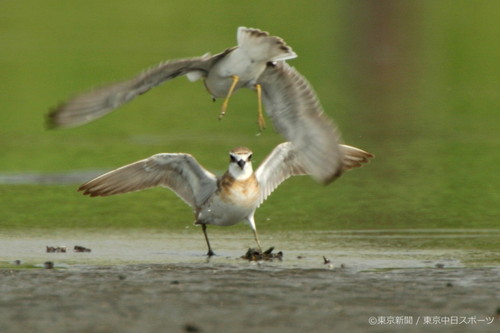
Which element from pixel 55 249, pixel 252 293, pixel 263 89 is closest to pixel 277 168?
pixel 263 89

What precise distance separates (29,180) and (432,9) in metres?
25.2

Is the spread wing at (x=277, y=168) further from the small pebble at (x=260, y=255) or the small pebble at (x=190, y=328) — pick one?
the small pebble at (x=190, y=328)

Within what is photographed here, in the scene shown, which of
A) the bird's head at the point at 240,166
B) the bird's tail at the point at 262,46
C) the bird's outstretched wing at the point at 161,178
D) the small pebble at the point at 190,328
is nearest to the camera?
the small pebble at the point at 190,328

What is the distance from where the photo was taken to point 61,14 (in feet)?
132

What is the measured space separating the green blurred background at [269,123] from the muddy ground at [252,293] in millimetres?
2511

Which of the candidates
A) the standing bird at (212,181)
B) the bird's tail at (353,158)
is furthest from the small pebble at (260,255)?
the bird's tail at (353,158)

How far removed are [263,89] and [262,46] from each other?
40.6 inches

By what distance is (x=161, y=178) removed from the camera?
46.3 feet

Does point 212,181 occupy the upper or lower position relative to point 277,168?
lower

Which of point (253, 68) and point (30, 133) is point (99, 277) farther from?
point (30, 133)

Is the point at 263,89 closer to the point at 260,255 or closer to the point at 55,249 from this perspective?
the point at 260,255

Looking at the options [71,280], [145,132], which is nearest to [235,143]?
[145,132]

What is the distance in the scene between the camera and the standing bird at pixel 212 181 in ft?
44.7

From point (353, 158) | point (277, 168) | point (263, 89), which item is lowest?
point (277, 168)
